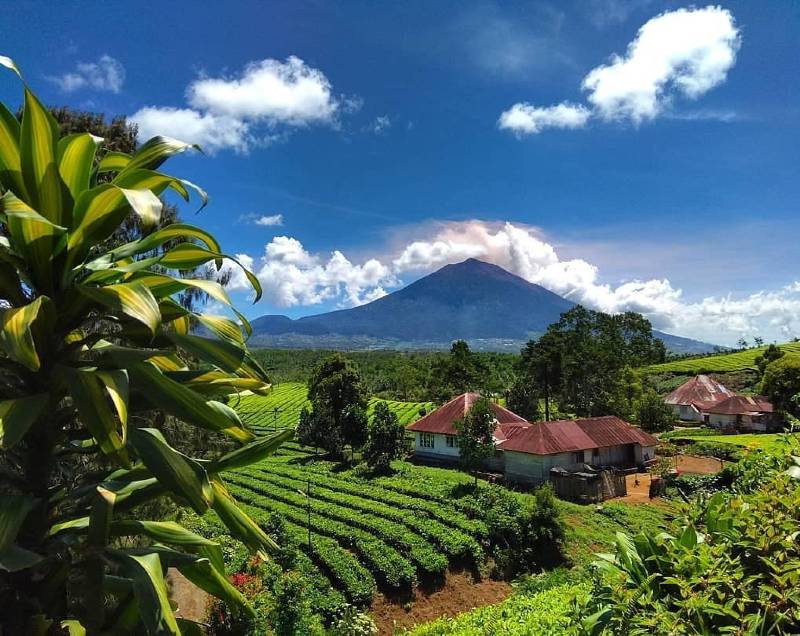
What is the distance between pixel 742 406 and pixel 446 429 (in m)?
30.9

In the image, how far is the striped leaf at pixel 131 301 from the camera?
1633mm

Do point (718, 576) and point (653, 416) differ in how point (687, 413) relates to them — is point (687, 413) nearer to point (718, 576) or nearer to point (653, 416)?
point (653, 416)

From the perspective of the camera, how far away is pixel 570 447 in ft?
90.1

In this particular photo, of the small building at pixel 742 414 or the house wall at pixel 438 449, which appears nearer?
the house wall at pixel 438 449

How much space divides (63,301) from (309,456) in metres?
36.3

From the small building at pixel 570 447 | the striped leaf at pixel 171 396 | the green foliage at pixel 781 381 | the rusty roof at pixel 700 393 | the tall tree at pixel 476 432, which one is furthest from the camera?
the rusty roof at pixel 700 393

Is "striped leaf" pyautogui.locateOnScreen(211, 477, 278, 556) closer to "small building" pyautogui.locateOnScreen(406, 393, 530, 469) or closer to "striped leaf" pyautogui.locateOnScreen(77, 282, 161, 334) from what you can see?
"striped leaf" pyautogui.locateOnScreen(77, 282, 161, 334)

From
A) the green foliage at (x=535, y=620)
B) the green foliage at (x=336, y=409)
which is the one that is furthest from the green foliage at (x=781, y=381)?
the green foliage at (x=535, y=620)

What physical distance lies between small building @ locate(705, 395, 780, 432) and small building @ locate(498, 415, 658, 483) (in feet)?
60.3

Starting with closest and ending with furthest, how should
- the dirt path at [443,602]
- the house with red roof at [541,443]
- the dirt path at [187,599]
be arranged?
the dirt path at [187,599] < the dirt path at [443,602] < the house with red roof at [541,443]

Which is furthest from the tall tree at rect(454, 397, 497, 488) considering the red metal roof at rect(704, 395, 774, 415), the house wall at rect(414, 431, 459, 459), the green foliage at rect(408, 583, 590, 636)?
the red metal roof at rect(704, 395, 774, 415)

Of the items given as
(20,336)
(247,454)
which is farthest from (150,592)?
(20,336)

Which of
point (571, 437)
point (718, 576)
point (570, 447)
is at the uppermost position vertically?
point (718, 576)

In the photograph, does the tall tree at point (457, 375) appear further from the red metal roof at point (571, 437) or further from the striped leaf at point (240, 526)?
the striped leaf at point (240, 526)
